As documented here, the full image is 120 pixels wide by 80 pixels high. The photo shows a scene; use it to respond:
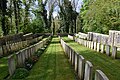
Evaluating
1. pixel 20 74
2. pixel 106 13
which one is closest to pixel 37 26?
pixel 106 13

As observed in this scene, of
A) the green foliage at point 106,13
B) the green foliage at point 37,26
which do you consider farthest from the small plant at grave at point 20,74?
the green foliage at point 37,26

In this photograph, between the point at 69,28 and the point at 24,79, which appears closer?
the point at 24,79

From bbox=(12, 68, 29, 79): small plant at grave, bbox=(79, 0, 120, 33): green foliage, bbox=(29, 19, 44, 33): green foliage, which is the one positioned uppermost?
bbox=(79, 0, 120, 33): green foliage

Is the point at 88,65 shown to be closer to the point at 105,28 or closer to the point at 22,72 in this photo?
the point at 22,72

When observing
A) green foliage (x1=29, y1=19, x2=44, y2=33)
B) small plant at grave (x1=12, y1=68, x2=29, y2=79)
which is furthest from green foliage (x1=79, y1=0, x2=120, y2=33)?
small plant at grave (x1=12, y1=68, x2=29, y2=79)

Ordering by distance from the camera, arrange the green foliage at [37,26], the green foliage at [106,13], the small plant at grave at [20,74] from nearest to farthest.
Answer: the small plant at grave at [20,74] → the green foliage at [106,13] → the green foliage at [37,26]

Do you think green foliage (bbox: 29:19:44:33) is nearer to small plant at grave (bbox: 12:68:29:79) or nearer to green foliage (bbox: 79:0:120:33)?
green foliage (bbox: 79:0:120:33)

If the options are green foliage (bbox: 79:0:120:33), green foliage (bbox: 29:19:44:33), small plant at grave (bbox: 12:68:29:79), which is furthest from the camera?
green foliage (bbox: 29:19:44:33)

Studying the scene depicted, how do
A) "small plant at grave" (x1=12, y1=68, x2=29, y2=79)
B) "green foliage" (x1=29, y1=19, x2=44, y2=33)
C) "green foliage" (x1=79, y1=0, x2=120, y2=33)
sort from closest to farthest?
"small plant at grave" (x1=12, y1=68, x2=29, y2=79) → "green foliage" (x1=79, y1=0, x2=120, y2=33) → "green foliage" (x1=29, y1=19, x2=44, y2=33)

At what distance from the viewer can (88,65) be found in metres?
8.58

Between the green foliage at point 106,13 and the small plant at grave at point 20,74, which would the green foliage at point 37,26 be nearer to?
the green foliage at point 106,13

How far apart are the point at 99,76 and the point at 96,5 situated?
3816cm

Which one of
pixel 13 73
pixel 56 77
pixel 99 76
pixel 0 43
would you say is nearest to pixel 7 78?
pixel 13 73

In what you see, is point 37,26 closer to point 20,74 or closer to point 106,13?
point 106,13
